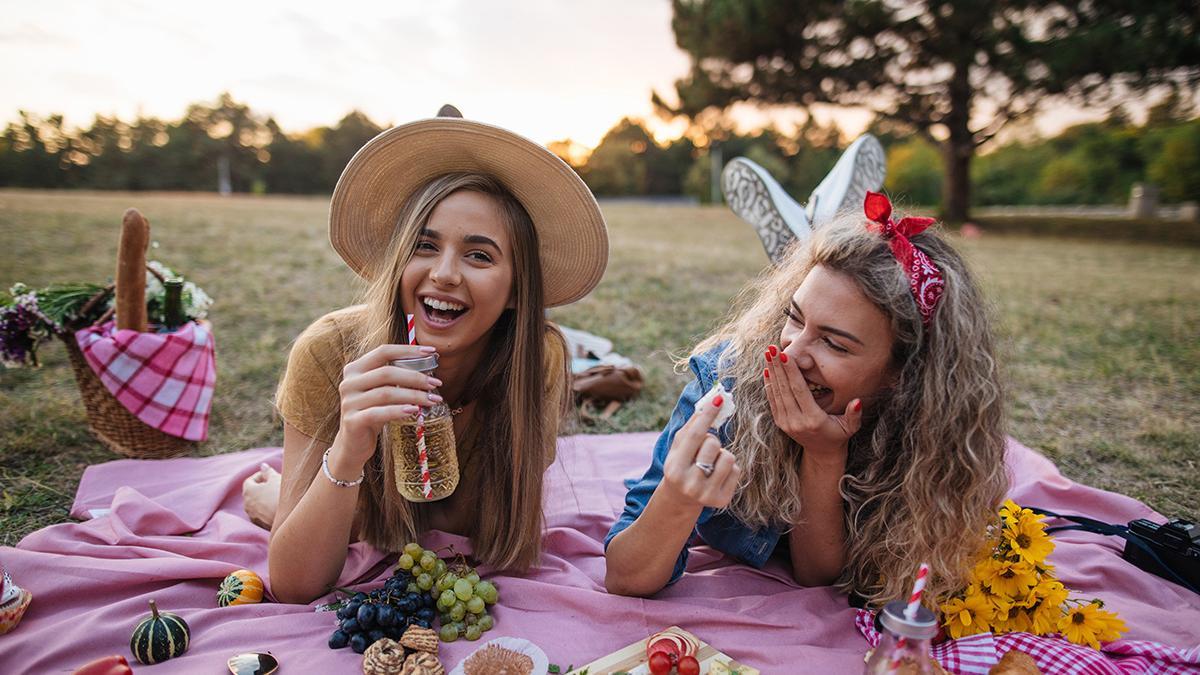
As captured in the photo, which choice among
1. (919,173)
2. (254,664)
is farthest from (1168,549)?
(919,173)

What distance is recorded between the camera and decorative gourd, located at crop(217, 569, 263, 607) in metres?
2.36

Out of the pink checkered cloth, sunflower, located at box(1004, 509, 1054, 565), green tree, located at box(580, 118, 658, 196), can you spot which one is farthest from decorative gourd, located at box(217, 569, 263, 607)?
green tree, located at box(580, 118, 658, 196)

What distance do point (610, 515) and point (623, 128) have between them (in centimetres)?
5894

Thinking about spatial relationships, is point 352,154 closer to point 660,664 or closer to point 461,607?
point 461,607

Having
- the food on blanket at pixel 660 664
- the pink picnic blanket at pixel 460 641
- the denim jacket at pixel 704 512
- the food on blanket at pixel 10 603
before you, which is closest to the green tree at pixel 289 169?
the pink picnic blanket at pixel 460 641

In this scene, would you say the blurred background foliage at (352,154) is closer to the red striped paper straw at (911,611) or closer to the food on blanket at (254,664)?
→ the food on blanket at (254,664)

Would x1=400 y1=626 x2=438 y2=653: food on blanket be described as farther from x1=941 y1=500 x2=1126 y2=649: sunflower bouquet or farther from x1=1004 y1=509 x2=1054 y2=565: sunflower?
x1=1004 y1=509 x2=1054 y2=565: sunflower

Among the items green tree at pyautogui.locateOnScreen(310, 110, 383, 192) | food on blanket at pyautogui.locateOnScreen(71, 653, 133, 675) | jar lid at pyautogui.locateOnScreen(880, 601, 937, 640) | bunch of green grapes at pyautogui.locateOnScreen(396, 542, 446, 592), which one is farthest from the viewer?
green tree at pyautogui.locateOnScreen(310, 110, 383, 192)

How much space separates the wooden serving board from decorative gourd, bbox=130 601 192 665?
1.18 meters

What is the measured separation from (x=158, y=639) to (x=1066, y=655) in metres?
2.66

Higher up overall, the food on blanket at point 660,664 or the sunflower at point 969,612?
the sunflower at point 969,612

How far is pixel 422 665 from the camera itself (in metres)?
1.93

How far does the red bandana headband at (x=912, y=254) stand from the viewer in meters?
2.03

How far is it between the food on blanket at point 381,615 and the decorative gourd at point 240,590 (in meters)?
0.38
